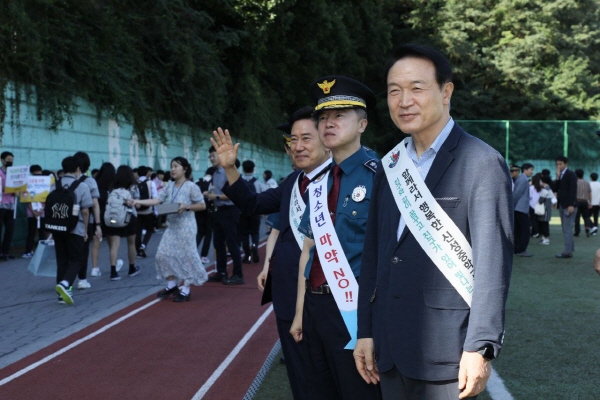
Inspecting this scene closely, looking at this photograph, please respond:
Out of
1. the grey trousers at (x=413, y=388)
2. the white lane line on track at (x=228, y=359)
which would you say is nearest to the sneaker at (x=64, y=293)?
the white lane line on track at (x=228, y=359)

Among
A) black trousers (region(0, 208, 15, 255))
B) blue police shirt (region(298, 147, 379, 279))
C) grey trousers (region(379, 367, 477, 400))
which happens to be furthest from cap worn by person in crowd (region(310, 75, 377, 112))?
black trousers (region(0, 208, 15, 255))

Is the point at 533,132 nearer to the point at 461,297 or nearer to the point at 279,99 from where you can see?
the point at 279,99

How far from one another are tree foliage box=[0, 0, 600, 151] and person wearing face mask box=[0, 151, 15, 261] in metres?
1.71

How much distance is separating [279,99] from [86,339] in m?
29.3

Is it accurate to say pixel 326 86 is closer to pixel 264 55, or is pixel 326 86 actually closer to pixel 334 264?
pixel 334 264

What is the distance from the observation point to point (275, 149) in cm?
3866

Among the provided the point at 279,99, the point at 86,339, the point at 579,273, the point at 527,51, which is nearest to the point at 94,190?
the point at 86,339

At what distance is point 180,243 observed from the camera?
35.9 feet

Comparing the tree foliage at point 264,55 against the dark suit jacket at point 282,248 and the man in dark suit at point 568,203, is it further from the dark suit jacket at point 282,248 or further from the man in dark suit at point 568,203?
the dark suit jacket at point 282,248

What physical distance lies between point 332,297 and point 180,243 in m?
7.34

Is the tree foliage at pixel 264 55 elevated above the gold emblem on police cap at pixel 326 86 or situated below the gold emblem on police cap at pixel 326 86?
above

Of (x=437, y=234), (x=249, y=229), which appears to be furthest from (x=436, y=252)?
(x=249, y=229)

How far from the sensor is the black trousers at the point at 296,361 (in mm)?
3975

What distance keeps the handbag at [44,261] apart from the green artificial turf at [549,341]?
4.90 metres
